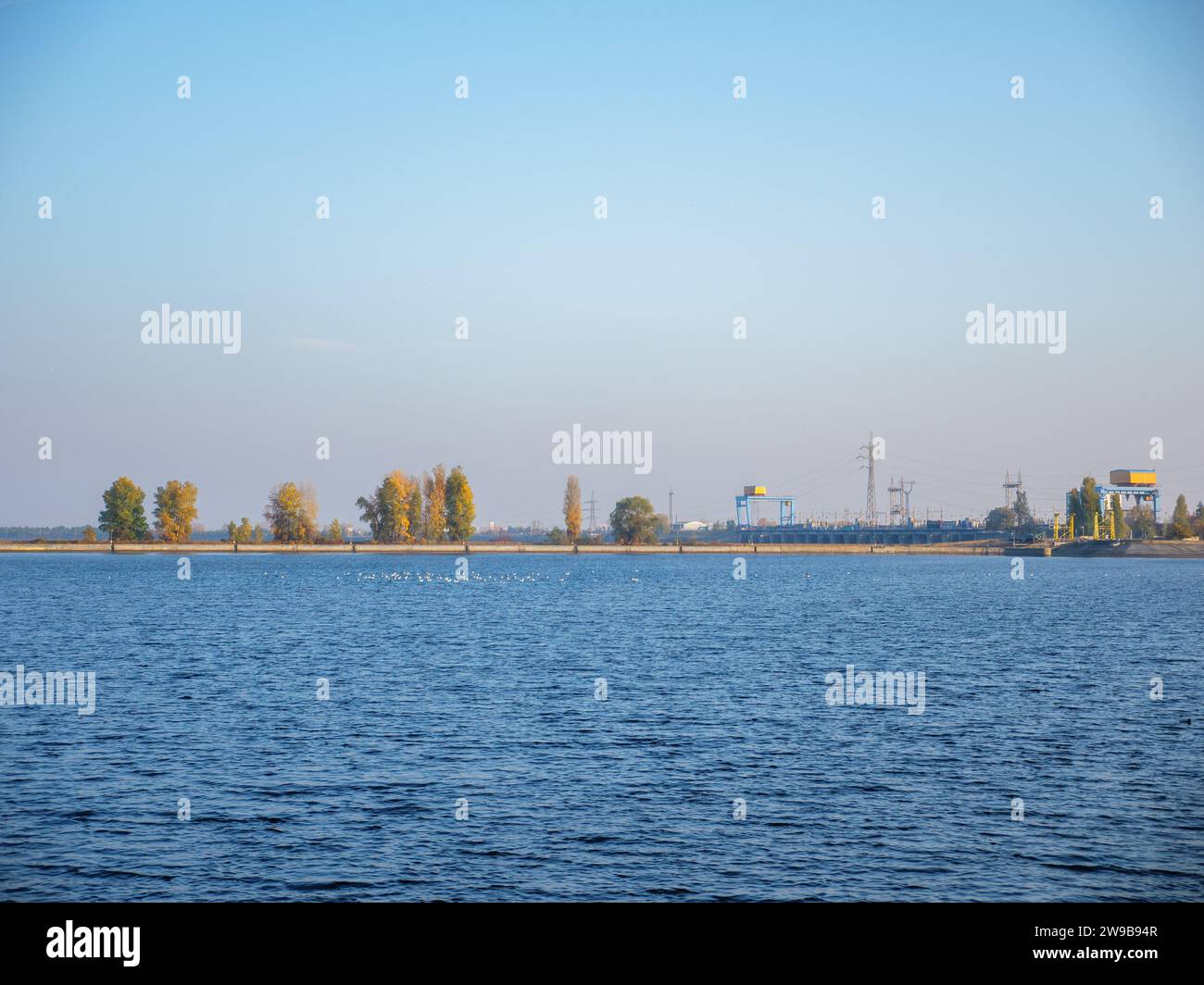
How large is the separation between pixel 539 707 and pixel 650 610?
69.3m

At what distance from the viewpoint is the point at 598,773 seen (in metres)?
36.1

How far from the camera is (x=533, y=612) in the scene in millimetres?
113375

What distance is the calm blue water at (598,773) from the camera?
2597 cm

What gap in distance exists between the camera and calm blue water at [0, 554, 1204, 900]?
26.0 m

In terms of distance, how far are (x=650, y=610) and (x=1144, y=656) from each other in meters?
54.8

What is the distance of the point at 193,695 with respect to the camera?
53312mm
